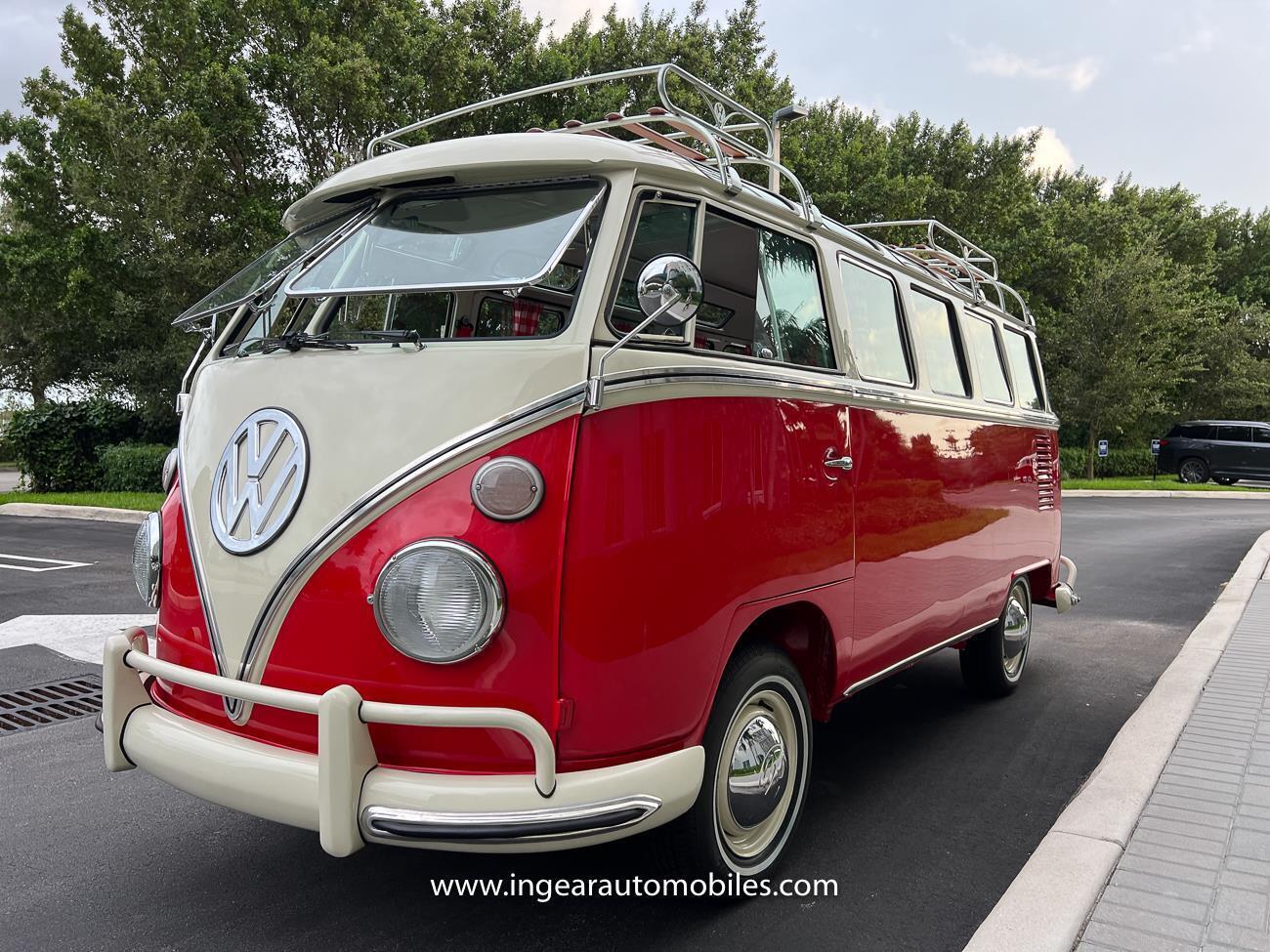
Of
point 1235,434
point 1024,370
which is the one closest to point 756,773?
point 1024,370

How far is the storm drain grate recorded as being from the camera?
5062 mm

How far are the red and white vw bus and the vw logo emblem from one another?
12mm

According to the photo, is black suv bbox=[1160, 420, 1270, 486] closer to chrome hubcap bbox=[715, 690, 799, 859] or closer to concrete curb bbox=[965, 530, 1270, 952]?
concrete curb bbox=[965, 530, 1270, 952]

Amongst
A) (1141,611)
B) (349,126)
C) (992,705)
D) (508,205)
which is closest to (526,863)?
(508,205)

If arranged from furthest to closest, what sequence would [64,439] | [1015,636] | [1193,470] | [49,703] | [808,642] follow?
[1193,470] < [64,439] < [1015,636] < [49,703] < [808,642]

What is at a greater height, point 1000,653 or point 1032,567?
point 1032,567

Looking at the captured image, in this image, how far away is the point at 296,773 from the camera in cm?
256

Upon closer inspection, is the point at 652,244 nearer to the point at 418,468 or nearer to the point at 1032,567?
the point at 418,468

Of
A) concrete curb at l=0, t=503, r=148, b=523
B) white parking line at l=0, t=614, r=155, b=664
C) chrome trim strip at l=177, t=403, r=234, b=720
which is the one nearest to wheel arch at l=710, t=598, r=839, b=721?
chrome trim strip at l=177, t=403, r=234, b=720

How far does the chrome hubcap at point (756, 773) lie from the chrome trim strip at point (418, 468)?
135 centimetres

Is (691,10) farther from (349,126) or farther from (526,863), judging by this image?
(526,863)

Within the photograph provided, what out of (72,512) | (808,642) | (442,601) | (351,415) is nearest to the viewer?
(442,601)

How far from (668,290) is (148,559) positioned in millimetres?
2120

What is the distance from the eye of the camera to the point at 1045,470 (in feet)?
21.3
